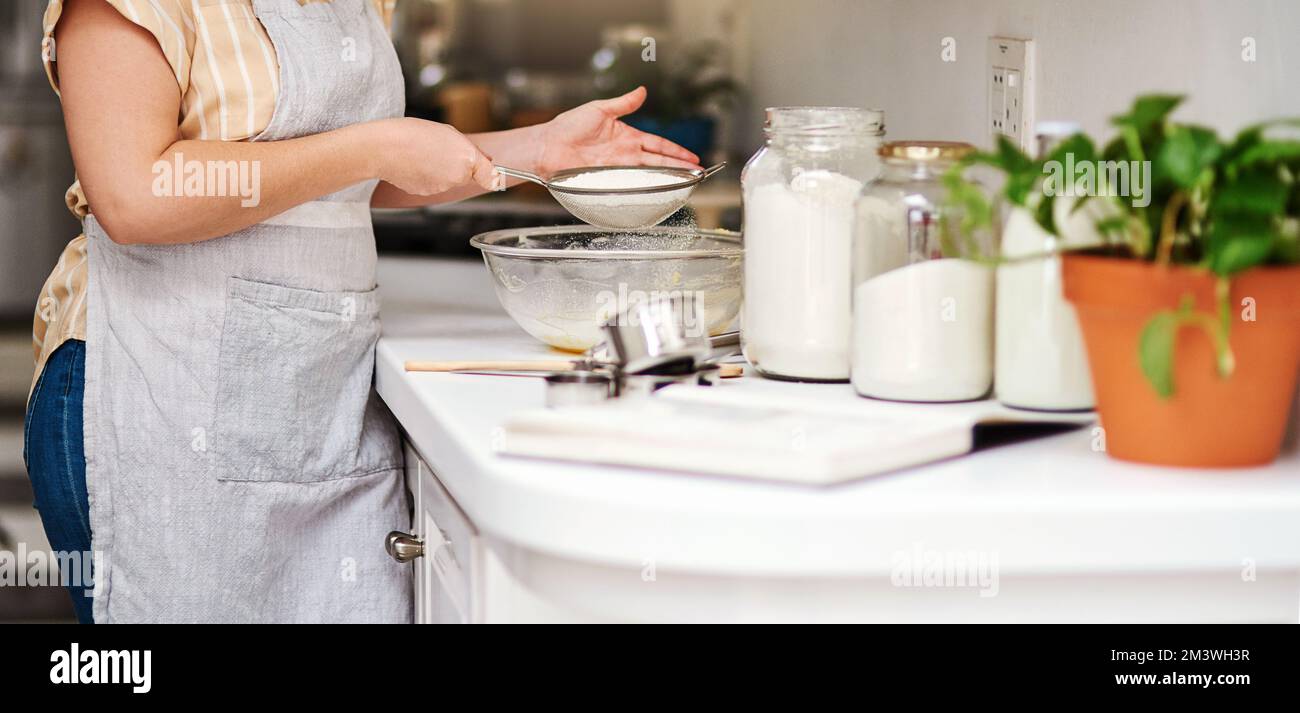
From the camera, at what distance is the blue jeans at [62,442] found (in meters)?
1.30

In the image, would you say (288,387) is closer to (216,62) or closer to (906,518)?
(216,62)

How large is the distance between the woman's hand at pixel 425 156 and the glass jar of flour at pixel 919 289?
417mm

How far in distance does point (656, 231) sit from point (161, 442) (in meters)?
0.54

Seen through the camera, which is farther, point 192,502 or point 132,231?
point 192,502

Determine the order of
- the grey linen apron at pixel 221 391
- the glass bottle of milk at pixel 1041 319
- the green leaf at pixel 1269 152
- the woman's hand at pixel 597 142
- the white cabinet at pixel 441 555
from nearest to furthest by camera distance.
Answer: the green leaf at pixel 1269 152 → the glass bottle of milk at pixel 1041 319 → the white cabinet at pixel 441 555 → the grey linen apron at pixel 221 391 → the woman's hand at pixel 597 142

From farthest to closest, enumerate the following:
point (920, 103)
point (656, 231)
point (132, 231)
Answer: point (920, 103), point (656, 231), point (132, 231)

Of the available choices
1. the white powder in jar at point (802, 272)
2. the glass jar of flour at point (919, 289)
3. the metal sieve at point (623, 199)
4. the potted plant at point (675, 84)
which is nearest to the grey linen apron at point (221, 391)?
the metal sieve at point (623, 199)

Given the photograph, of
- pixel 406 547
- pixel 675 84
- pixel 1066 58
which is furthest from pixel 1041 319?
pixel 675 84

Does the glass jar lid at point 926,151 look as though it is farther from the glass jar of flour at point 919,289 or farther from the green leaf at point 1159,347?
the green leaf at point 1159,347

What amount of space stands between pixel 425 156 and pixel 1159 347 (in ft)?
2.35
